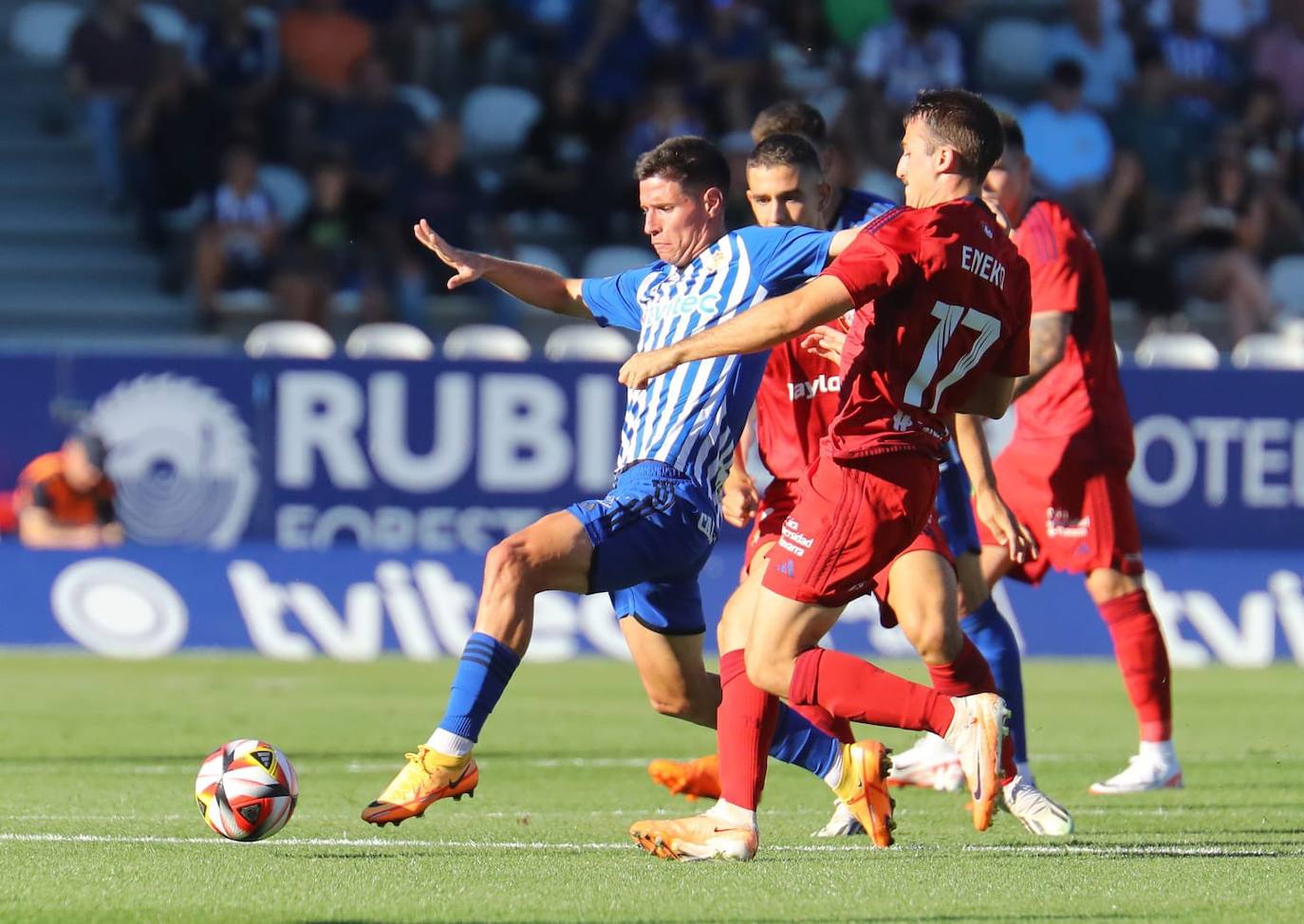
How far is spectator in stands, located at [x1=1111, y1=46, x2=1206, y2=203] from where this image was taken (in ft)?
64.9

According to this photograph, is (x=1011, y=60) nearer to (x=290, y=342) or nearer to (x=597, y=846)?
(x=290, y=342)

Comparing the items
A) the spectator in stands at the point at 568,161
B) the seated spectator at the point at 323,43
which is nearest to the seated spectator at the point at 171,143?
the seated spectator at the point at 323,43

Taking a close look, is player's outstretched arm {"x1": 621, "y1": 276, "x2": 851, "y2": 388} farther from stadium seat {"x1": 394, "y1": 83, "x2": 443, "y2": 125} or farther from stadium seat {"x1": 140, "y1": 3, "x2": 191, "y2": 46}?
stadium seat {"x1": 140, "y1": 3, "x2": 191, "y2": 46}

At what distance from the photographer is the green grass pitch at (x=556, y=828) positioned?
5.29 metres

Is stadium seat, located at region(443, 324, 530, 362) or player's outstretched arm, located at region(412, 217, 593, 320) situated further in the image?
stadium seat, located at region(443, 324, 530, 362)

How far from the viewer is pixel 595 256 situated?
1753 centimetres

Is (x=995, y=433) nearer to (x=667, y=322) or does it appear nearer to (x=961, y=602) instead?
(x=961, y=602)

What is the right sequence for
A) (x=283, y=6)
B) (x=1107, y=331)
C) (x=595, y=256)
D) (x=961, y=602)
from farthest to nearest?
(x=283, y=6) → (x=595, y=256) → (x=1107, y=331) → (x=961, y=602)

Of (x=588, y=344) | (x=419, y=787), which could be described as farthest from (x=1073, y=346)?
(x=588, y=344)

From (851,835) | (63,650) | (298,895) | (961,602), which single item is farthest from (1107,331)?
(63,650)

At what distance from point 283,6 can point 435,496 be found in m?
6.07

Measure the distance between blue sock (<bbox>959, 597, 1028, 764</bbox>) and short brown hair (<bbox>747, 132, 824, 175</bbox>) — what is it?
173cm

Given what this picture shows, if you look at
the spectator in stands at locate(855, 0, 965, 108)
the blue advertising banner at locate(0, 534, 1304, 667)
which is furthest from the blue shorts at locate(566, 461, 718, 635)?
the spectator in stands at locate(855, 0, 965, 108)

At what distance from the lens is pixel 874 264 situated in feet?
18.4
